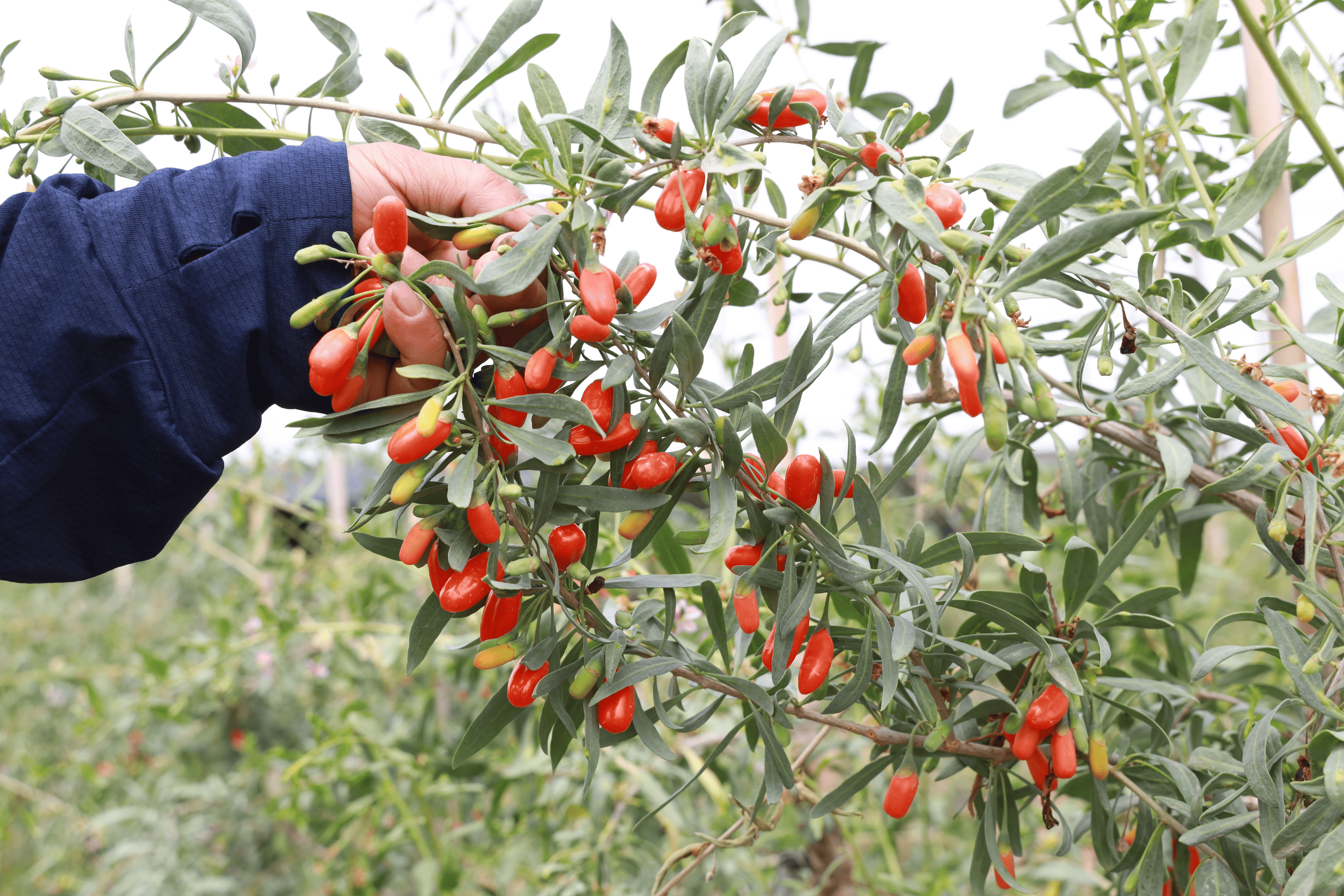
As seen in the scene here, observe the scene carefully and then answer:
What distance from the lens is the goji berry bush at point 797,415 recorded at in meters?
0.50

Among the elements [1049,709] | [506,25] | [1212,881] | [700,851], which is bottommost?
[700,851]

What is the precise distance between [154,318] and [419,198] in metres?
0.19

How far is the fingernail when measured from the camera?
0.51 metres

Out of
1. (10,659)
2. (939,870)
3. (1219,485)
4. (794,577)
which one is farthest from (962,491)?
(10,659)

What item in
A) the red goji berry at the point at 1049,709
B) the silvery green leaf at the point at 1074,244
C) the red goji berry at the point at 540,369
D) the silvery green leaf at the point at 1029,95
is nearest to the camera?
the silvery green leaf at the point at 1074,244

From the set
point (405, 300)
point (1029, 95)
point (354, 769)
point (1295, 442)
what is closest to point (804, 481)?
point (405, 300)

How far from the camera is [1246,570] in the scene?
235 centimetres

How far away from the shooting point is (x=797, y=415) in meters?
0.64

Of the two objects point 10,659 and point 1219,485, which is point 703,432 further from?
point 10,659

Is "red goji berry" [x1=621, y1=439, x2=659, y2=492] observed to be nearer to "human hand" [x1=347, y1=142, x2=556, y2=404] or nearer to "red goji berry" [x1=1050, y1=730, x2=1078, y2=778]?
"human hand" [x1=347, y1=142, x2=556, y2=404]

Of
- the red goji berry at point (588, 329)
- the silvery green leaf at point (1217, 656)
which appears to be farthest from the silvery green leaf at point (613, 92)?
the silvery green leaf at point (1217, 656)

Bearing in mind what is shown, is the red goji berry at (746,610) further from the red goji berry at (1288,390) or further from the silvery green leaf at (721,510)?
the red goji berry at (1288,390)

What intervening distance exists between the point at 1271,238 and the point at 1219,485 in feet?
1.21

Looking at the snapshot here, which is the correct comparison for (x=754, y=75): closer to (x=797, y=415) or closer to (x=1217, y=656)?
(x=797, y=415)
